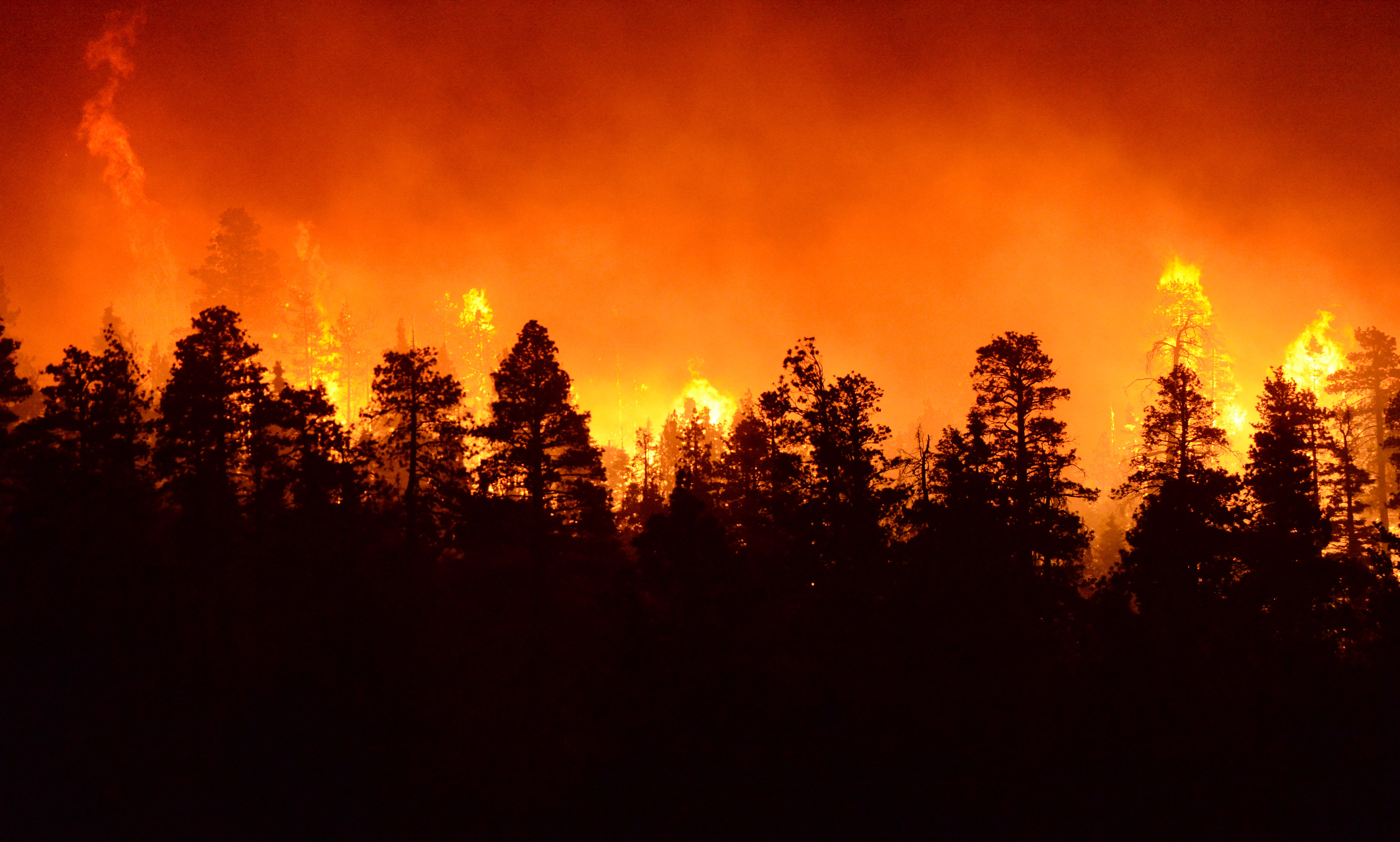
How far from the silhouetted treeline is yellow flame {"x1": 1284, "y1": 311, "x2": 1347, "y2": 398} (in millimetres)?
54480

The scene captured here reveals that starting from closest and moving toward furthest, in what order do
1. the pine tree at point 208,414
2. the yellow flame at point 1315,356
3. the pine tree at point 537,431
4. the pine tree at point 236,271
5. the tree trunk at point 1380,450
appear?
the pine tree at point 208,414 < the pine tree at point 537,431 < the tree trunk at point 1380,450 < the yellow flame at point 1315,356 < the pine tree at point 236,271

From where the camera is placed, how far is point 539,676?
22.6m

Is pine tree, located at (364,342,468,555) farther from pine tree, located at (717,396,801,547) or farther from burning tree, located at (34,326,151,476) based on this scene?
pine tree, located at (717,396,801,547)

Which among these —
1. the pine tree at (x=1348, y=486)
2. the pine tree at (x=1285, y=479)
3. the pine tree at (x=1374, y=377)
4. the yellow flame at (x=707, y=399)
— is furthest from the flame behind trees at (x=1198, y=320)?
the yellow flame at (x=707, y=399)

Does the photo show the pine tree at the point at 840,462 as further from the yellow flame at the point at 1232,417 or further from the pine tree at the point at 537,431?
the yellow flame at the point at 1232,417

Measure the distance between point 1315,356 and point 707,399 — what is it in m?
97.0

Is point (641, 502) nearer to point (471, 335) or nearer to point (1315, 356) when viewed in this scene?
point (1315, 356)

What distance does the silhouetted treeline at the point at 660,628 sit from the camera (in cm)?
1648

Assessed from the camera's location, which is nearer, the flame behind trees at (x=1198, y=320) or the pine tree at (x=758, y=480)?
the pine tree at (x=758, y=480)

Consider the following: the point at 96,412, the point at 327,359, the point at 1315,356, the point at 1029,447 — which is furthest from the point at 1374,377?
the point at 327,359

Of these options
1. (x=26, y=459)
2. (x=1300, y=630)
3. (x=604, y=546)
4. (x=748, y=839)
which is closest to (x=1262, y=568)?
(x=1300, y=630)

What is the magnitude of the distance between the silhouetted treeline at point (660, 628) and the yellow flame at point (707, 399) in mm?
110897

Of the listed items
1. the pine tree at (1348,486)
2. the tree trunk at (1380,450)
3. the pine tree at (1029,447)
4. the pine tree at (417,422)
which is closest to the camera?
the pine tree at (1029,447)

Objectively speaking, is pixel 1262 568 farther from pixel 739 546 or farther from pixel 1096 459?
pixel 1096 459
